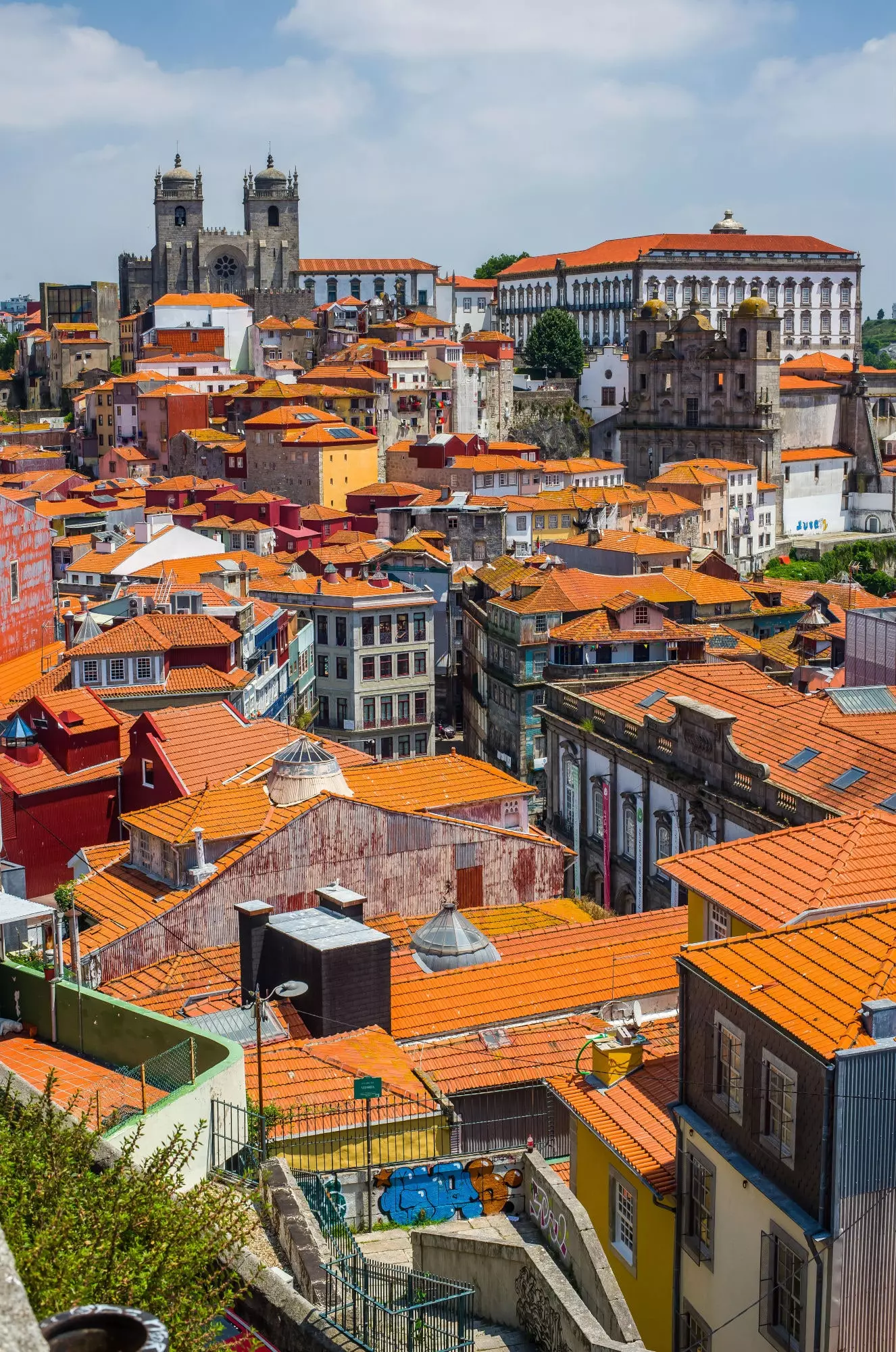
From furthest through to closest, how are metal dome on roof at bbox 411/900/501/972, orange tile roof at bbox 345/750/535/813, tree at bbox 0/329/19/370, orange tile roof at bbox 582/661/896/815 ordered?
tree at bbox 0/329/19/370 < orange tile roof at bbox 345/750/535/813 < orange tile roof at bbox 582/661/896/815 < metal dome on roof at bbox 411/900/501/972

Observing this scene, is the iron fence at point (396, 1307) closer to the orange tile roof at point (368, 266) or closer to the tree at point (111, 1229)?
the tree at point (111, 1229)

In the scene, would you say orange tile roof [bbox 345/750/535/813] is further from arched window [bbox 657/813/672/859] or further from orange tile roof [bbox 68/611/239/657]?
orange tile roof [bbox 68/611/239/657]

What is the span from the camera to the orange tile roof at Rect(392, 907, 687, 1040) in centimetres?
2102

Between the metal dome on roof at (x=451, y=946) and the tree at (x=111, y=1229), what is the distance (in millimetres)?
11012

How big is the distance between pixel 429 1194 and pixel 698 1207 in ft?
8.68

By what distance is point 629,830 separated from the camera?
33.5 metres

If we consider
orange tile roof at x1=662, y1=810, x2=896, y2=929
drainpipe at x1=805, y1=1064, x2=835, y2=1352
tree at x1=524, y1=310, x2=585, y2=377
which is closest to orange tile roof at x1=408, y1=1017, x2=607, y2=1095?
orange tile roof at x1=662, y1=810, x2=896, y2=929

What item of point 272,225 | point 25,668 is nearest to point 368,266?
point 272,225

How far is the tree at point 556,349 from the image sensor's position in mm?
123125

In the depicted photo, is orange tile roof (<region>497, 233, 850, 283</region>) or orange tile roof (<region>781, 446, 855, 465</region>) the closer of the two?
orange tile roof (<region>781, 446, 855, 465</region>)

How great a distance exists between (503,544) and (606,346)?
6086 cm

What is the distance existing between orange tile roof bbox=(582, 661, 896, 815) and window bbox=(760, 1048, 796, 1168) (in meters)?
12.6

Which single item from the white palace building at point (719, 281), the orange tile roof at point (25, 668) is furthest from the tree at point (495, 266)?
the orange tile roof at point (25, 668)

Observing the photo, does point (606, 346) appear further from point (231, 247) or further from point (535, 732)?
point (535, 732)
